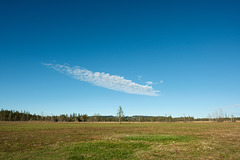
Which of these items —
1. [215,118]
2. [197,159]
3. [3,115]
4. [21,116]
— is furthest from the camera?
[215,118]

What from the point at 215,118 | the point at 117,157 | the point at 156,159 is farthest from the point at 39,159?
the point at 215,118

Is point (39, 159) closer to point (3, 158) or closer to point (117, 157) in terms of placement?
point (3, 158)

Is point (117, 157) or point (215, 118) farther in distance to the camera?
point (215, 118)

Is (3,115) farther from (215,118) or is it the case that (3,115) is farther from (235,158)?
(215,118)

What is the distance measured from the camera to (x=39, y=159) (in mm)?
11961

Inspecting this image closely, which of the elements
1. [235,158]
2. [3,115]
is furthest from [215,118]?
[3,115]

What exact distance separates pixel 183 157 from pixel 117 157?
495cm

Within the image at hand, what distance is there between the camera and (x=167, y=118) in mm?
199375

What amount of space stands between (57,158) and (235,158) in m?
12.9

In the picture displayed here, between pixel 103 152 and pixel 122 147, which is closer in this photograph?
pixel 103 152

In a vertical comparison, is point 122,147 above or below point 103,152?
below

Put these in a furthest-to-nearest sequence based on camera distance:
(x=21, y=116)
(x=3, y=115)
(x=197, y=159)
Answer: (x=21, y=116) < (x=3, y=115) < (x=197, y=159)

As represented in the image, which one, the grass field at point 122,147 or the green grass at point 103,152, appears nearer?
the green grass at point 103,152

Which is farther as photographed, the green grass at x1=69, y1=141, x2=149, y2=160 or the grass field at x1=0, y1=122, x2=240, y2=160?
the grass field at x1=0, y1=122, x2=240, y2=160
